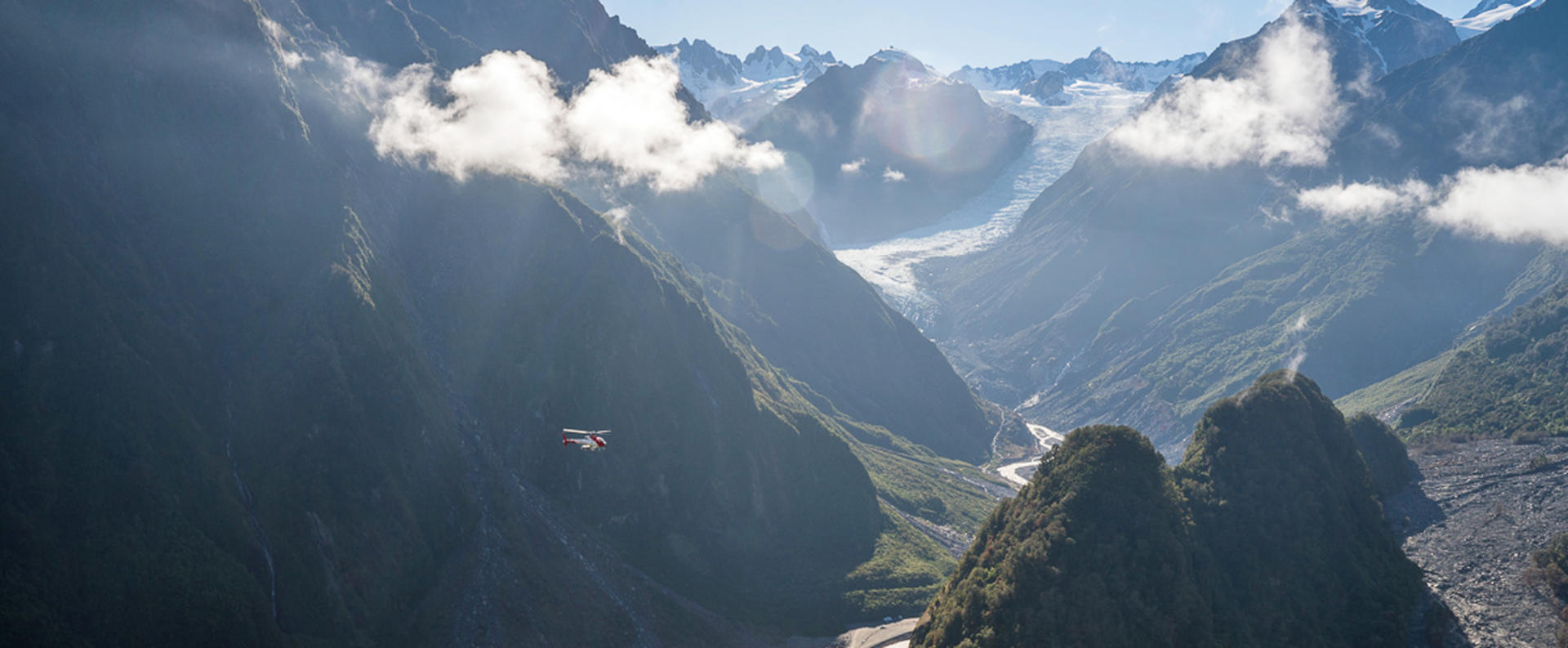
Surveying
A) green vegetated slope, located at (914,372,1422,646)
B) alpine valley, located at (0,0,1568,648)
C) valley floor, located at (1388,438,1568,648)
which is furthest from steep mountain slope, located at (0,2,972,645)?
valley floor, located at (1388,438,1568,648)

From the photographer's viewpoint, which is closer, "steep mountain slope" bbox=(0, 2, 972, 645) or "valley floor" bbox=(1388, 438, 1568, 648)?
"steep mountain slope" bbox=(0, 2, 972, 645)

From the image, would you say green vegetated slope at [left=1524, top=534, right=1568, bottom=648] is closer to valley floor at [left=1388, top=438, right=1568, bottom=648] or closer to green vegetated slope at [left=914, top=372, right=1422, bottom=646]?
valley floor at [left=1388, top=438, right=1568, bottom=648]

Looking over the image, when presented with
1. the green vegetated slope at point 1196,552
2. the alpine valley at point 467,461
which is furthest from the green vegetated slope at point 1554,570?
the green vegetated slope at point 1196,552

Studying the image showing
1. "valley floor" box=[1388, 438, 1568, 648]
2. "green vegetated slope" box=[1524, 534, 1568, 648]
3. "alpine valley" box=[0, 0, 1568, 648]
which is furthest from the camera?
"green vegetated slope" box=[1524, 534, 1568, 648]

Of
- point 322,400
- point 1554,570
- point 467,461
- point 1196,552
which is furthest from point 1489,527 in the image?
point 322,400

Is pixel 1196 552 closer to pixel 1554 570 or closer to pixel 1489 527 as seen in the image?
pixel 1554 570
